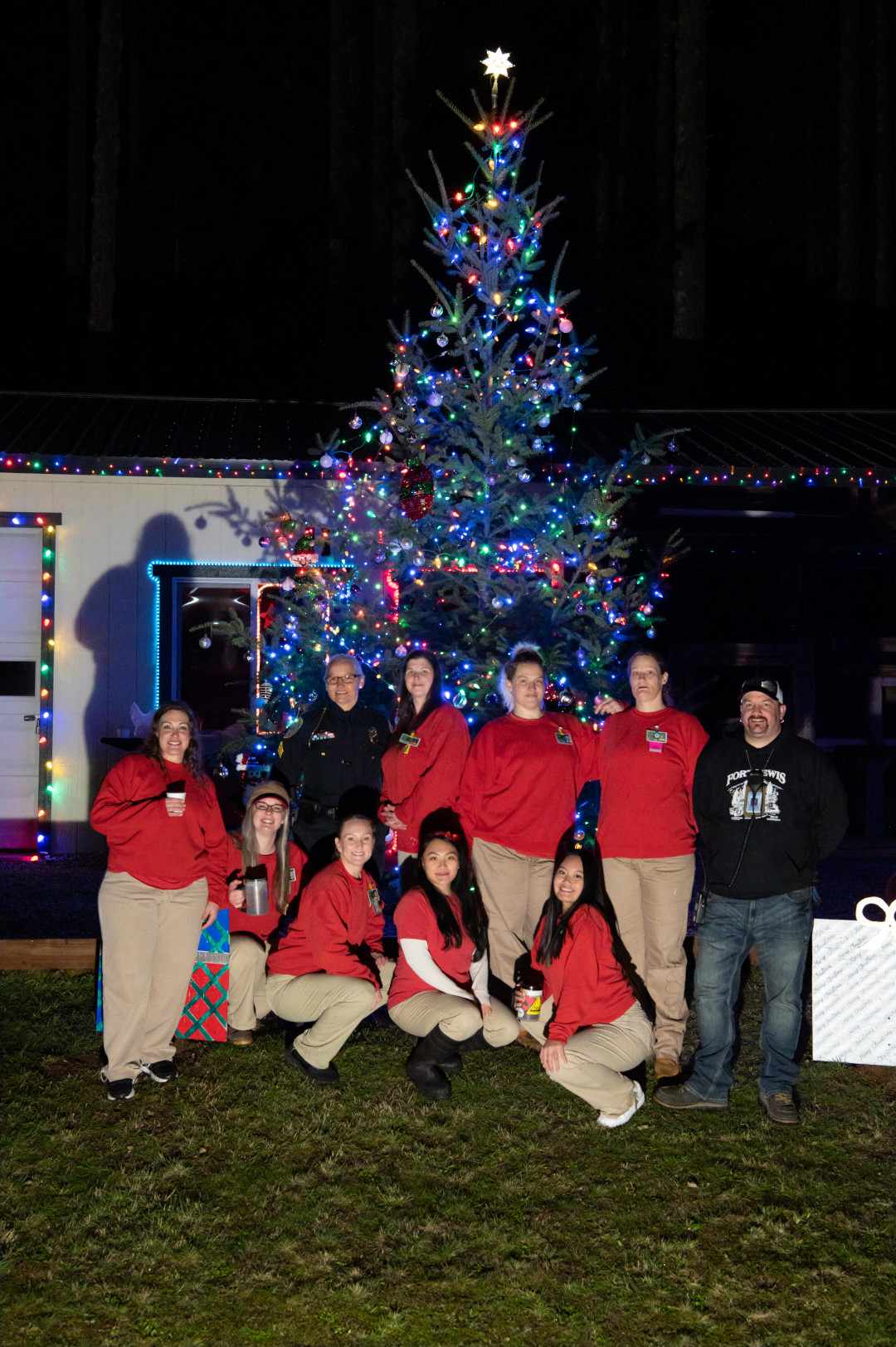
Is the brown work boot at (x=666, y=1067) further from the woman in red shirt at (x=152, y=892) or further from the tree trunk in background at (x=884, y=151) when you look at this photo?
the tree trunk in background at (x=884, y=151)

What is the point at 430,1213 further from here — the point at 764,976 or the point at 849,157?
the point at 849,157

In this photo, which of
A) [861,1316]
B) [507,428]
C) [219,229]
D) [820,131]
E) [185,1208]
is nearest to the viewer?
[861,1316]

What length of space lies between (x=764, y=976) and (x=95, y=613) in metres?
6.92

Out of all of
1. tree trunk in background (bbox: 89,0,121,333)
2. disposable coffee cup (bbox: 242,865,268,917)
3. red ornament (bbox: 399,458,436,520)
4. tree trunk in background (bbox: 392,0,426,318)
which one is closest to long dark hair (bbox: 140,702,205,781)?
disposable coffee cup (bbox: 242,865,268,917)

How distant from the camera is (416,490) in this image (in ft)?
24.4

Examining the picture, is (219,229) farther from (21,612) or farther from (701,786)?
(701,786)

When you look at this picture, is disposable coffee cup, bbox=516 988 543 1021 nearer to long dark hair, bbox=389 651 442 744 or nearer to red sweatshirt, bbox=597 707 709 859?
red sweatshirt, bbox=597 707 709 859

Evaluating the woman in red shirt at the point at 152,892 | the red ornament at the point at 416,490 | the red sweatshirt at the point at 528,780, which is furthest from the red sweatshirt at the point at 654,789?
the red ornament at the point at 416,490

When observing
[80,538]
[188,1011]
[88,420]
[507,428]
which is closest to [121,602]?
[80,538]

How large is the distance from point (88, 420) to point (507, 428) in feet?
15.1

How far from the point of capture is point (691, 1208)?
155 inches

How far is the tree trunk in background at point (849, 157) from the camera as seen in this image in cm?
1867

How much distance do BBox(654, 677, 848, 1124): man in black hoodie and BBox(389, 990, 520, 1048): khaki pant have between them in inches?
30.2

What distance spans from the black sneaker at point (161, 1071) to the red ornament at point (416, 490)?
3809 millimetres
